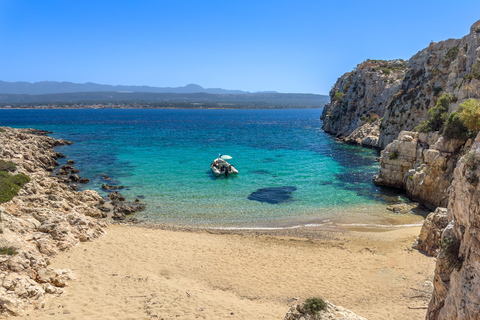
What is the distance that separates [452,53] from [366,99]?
2394cm

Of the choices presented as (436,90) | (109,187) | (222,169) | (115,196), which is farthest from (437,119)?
(109,187)

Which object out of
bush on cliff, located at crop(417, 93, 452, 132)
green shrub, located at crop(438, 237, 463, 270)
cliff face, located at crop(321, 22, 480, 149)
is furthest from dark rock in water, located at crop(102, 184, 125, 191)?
cliff face, located at crop(321, 22, 480, 149)

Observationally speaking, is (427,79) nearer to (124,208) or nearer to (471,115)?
(471,115)

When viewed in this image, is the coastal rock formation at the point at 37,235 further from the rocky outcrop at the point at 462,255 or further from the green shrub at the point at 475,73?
the green shrub at the point at 475,73

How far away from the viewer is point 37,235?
46.8 feet

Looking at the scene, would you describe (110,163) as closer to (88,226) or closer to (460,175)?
(88,226)

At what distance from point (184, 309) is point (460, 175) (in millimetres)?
9181

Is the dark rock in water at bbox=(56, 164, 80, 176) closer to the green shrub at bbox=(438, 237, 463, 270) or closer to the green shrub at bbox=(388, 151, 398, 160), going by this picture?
the green shrub at bbox=(388, 151, 398, 160)

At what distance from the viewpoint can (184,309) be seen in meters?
10.8

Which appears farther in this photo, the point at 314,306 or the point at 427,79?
the point at 427,79

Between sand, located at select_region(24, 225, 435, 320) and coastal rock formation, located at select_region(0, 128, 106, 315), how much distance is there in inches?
21.4

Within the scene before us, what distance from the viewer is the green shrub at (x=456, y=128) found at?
21.3 meters

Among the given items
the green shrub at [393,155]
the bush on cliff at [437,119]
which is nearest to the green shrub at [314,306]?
the green shrub at [393,155]

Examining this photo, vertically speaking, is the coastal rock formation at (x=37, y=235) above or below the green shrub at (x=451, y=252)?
below
